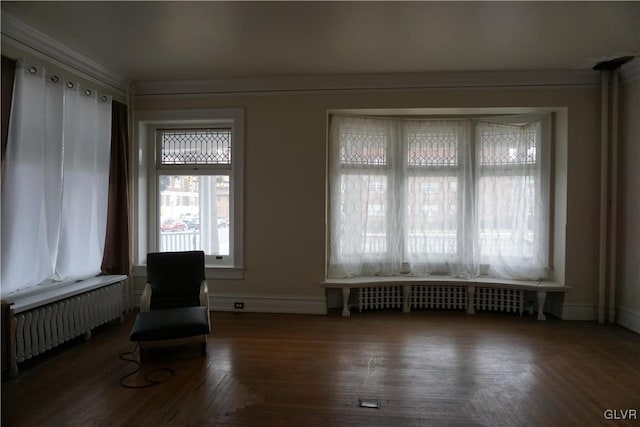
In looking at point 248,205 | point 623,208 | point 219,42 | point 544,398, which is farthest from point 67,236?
point 623,208

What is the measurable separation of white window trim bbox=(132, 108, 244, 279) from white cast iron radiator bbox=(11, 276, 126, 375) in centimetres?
86

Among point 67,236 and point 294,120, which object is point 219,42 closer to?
point 294,120

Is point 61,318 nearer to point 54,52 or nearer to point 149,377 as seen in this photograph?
point 149,377

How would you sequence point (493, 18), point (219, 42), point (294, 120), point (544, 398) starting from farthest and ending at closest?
point (294, 120) < point (219, 42) < point (493, 18) < point (544, 398)

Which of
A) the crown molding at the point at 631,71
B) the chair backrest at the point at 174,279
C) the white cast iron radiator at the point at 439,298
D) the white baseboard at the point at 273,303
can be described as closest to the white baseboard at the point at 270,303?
the white baseboard at the point at 273,303

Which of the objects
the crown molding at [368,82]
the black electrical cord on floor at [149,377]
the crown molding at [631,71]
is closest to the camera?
the black electrical cord on floor at [149,377]

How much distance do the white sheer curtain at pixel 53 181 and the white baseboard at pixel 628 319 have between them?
588 centimetres

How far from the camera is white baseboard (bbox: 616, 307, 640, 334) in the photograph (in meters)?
3.78

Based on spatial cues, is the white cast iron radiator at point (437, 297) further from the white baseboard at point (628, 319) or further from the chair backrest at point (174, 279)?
the chair backrest at point (174, 279)

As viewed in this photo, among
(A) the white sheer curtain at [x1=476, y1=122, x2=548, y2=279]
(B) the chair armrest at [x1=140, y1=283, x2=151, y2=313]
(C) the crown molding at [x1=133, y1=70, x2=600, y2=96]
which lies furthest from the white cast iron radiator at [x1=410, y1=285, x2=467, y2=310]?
(B) the chair armrest at [x1=140, y1=283, x2=151, y2=313]

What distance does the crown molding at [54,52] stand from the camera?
118 inches

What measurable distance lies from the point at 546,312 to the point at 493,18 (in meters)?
3.57

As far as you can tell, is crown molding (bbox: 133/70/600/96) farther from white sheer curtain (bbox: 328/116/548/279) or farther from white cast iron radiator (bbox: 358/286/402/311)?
white cast iron radiator (bbox: 358/286/402/311)

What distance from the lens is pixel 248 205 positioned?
4.48m
